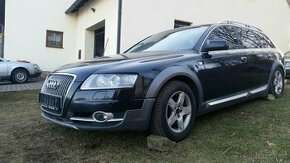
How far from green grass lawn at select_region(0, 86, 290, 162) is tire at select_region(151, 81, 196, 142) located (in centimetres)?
17

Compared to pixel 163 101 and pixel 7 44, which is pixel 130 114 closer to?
pixel 163 101

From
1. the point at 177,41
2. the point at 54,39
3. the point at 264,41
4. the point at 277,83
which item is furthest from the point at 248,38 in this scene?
the point at 54,39

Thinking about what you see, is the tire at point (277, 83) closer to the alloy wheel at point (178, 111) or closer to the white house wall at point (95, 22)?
the alloy wheel at point (178, 111)

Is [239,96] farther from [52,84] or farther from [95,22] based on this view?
[95,22]

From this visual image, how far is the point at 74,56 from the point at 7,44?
11.1 ft

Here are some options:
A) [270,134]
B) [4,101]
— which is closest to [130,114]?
[270,134]

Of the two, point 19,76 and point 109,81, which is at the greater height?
point 109,81

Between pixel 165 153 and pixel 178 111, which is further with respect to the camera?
pixel 178 111

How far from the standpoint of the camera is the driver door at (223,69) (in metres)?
3.08

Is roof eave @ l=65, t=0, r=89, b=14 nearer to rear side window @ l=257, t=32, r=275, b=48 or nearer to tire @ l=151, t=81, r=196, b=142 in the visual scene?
rear side window @ l=257, t=32, r=275, b=48

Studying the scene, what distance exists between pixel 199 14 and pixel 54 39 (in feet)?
26.8

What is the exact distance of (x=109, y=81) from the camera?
7.66 ft

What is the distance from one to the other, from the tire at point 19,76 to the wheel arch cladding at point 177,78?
9.00 meters

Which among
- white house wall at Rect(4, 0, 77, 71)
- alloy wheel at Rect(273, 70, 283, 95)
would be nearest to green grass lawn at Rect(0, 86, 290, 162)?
alloy wheel at Rect(273, 70, 283, 95)
